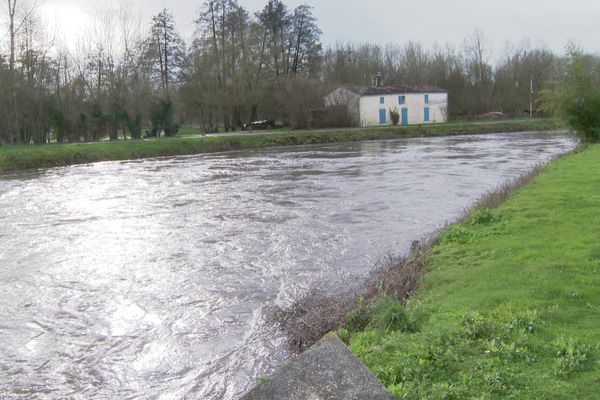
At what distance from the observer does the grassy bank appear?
111 ft

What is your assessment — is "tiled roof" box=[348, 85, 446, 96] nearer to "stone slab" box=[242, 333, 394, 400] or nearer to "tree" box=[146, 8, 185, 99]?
"tree" box=[146, 8, 185, 99]

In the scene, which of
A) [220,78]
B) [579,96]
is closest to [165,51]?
[220,78]

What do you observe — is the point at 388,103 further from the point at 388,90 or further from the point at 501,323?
the point at 501,323

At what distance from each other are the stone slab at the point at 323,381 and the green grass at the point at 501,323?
59 cm

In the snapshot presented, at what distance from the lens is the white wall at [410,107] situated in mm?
63031

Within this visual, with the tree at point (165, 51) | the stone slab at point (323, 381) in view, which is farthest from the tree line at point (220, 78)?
the stone slab at point (323, 381)

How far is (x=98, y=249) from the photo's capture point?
11977mm

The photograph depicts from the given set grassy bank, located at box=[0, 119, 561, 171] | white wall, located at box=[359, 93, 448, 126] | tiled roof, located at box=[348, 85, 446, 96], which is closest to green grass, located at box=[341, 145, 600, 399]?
grassy bank, located at box=[0, 119, 561, 171]

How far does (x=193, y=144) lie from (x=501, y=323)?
38.0 m

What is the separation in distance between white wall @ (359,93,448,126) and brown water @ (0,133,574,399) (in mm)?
39719

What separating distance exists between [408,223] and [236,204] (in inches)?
236

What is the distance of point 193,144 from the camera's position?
4153cm

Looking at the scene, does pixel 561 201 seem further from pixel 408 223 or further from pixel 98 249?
pixel 98 249

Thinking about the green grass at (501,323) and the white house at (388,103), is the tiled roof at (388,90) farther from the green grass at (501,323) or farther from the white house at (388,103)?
the green grass at (501,323)
